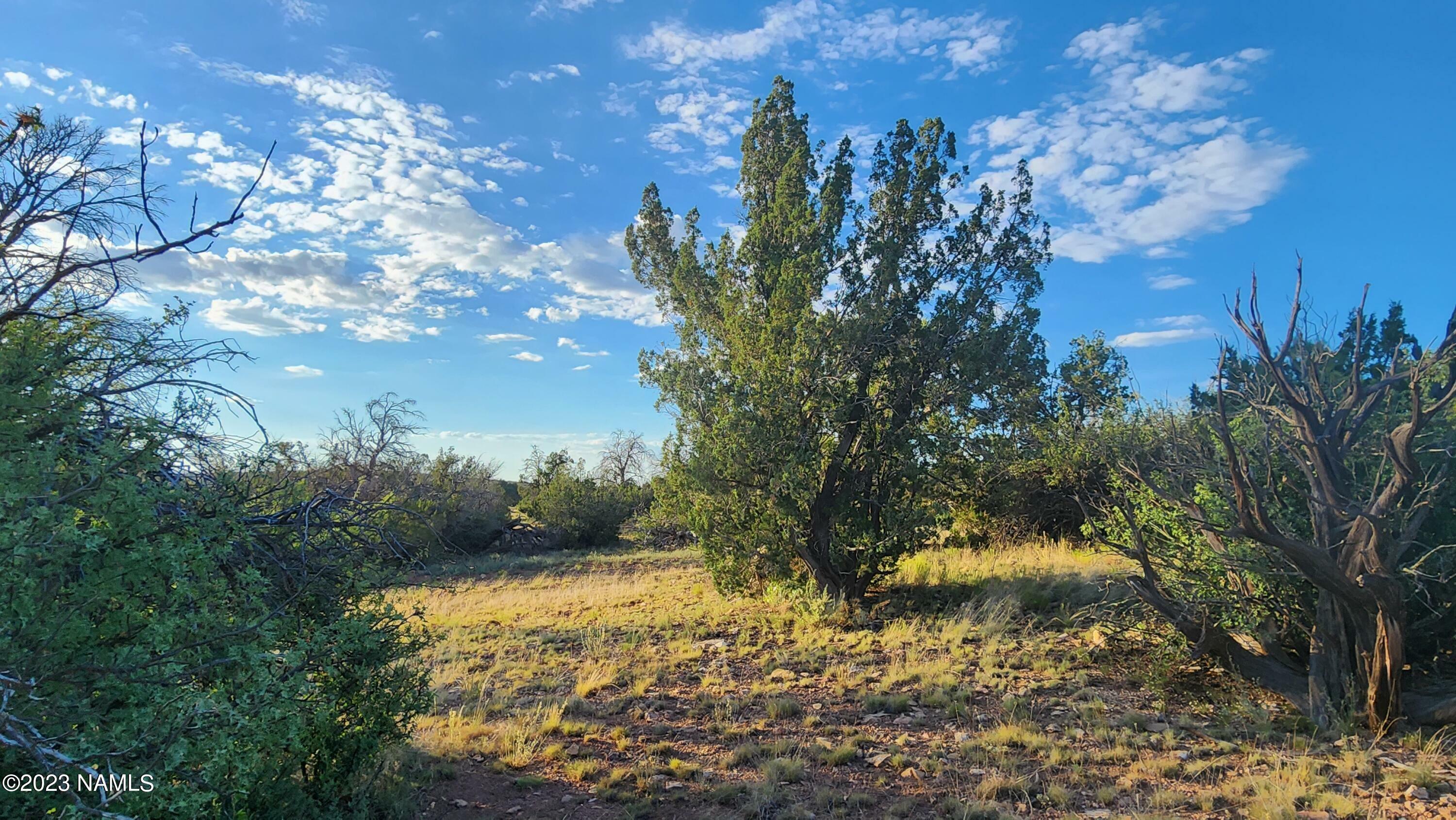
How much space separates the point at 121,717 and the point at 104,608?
1.91 ft

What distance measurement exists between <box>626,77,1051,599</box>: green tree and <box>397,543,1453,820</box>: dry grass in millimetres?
1500

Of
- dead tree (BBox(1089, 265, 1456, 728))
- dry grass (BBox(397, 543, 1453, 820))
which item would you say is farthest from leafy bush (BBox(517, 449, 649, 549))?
dead tree (BBox(1089, 265, 1456, 728))

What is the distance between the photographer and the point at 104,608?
128 inches

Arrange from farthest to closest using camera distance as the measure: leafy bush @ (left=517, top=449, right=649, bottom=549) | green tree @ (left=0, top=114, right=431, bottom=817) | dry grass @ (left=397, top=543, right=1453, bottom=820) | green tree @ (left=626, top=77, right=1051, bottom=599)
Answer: leafy bush @ (left=517, top=449, right=649, bottom=549) → green tree @ (left=626, top=77, right=1051, bottom=599) → dry grass @ (left=397, top=543, right=1453, bottom=820) → green tree @ (left=0, top=114, right=431, bottom=817)

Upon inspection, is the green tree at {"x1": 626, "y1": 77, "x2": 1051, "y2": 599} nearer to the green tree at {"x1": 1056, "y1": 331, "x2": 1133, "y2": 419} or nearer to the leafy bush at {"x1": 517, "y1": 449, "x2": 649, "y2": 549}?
the green tree at {"x1": 1056, "y1": 331, "x2": 1133, "y2": 419}

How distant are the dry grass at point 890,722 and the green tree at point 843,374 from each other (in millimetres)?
1500

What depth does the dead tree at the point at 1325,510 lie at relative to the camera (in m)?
5.52

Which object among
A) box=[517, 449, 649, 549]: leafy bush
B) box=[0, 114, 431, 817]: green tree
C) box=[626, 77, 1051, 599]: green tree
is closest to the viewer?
box=[0, 114, 431, 817]: green tree

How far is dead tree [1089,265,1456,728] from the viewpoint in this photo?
5.52 m

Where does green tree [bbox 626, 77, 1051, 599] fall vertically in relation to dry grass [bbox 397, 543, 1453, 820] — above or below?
above

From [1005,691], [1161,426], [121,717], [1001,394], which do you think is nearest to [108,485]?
[121,717]

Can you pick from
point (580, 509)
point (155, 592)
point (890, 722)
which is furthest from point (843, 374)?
point (580, 509)

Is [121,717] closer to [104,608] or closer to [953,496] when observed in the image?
[104,608]

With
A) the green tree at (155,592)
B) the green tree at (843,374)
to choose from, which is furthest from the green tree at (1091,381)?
the green tree at (155,592)
